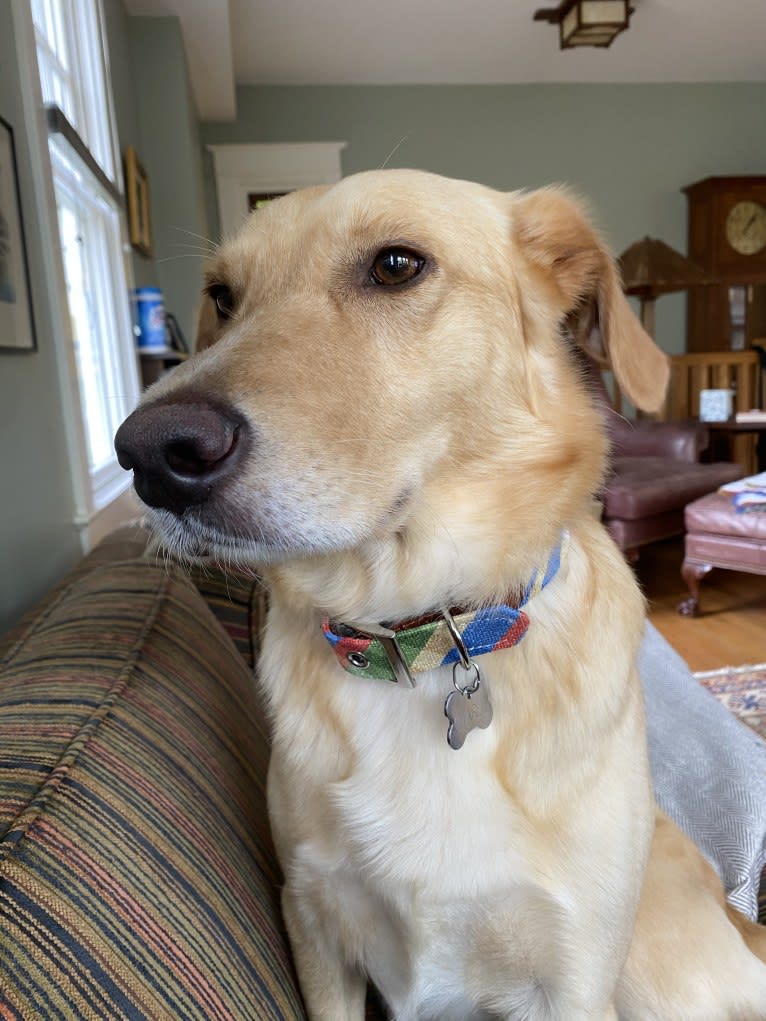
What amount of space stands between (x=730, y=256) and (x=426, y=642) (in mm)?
6413

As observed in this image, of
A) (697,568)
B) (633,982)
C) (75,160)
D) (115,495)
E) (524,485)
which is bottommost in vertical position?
(697,568)

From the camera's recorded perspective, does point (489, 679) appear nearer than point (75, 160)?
Yes

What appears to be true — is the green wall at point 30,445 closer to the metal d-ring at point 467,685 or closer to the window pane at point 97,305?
the window pane at point 97,305

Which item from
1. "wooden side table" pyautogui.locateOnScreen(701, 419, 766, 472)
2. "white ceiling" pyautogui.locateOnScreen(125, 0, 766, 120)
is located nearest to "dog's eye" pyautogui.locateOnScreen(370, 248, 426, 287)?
"white ceiling" pyautogui.locateOnScreen(125, 0, 766, 120)

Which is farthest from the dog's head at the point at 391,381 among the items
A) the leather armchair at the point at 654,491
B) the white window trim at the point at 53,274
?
the leather armchair at the point at 654,491

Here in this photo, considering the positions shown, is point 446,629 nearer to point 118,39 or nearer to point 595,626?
point 595,626

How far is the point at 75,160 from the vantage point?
7.56 feet

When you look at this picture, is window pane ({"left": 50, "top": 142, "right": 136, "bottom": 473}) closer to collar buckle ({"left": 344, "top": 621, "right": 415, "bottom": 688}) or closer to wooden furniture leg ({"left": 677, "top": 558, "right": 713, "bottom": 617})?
collar buckle ({"left": 344, "top": 621, "right": 415, "bottom": 688})

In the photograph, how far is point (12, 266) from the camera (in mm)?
1571

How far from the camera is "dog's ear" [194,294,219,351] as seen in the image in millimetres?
989

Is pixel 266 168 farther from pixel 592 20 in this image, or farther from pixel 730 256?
pixel 730 256

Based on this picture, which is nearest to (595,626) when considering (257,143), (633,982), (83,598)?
(633,982)

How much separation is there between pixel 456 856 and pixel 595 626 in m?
0.27

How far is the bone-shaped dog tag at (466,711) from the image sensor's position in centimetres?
67
